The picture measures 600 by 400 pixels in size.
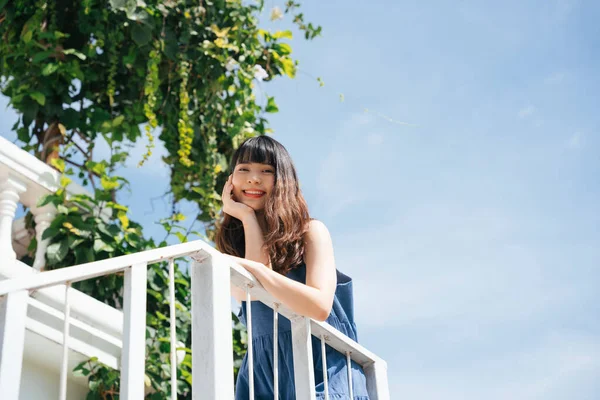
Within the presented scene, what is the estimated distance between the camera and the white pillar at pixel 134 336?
142 centimetres

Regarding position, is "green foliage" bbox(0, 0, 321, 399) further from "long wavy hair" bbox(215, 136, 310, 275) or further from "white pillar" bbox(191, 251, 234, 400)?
"white pillar" bbox(191, 251, 234, 400)

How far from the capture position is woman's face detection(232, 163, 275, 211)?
2.19 m

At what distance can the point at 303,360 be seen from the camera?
75.4 inches

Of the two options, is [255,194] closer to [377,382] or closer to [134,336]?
[377,382]

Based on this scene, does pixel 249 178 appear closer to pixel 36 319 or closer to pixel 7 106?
pixel 36 319

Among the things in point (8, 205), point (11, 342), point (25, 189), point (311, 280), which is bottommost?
point (11, 342)

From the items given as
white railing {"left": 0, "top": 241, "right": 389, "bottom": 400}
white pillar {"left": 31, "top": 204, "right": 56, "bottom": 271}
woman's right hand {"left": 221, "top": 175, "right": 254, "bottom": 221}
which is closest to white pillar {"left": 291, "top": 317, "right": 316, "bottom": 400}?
white railing {"left": 0, "top": 241, "right": 389, "bottom": 400}

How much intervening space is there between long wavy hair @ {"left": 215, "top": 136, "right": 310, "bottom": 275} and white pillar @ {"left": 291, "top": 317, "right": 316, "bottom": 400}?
0.20 meters

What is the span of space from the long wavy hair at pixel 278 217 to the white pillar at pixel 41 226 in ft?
5.85

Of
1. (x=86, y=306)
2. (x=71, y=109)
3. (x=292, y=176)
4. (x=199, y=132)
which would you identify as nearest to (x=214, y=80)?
(x=199, y=132)

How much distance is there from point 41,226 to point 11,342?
2622mm

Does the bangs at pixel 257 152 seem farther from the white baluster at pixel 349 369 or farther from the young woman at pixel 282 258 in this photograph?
the white baluster at pixel 349 369

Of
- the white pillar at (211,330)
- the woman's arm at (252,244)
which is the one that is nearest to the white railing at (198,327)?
the white pillar at (211,330)

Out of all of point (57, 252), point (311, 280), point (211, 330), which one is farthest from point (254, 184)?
point (57, 252)
